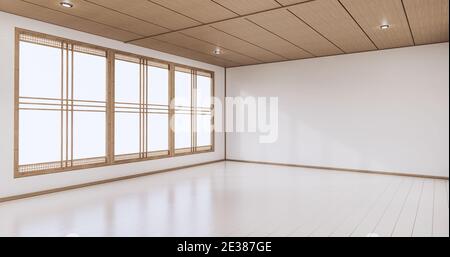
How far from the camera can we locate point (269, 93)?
27.1 ft

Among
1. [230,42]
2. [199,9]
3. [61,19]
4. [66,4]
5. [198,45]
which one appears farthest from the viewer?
[198,45]

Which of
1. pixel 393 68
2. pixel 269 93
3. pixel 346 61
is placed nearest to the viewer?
pixel 393 68

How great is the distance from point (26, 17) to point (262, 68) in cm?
546

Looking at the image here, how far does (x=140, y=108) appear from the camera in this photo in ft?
21.3

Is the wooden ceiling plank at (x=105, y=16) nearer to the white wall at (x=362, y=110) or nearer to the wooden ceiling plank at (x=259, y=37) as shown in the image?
the wooden ceiling plank at (x=259, y=37)

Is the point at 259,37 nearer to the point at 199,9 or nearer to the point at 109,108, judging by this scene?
the point at 199,9

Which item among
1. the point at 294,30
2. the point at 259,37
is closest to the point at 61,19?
the point at 259,37

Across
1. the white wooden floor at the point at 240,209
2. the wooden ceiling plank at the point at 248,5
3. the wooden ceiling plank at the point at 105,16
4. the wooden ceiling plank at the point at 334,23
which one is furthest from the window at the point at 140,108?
the wooden ceiling plank at the point at 334,23

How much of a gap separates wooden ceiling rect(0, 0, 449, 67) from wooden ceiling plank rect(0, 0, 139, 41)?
0.01m

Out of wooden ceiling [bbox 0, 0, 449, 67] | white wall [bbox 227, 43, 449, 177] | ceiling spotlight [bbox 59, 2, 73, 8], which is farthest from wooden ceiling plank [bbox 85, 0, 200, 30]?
white wall [bbox 227, 43, 449, 177]

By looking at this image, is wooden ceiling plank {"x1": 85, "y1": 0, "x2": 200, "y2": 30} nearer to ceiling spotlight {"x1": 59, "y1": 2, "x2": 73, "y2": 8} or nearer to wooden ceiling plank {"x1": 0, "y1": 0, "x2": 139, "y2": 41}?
ceiling spotlight {"x1": 59, "y1": 2, "x2": 73, "y2": 8}

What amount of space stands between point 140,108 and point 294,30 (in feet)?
11.2
